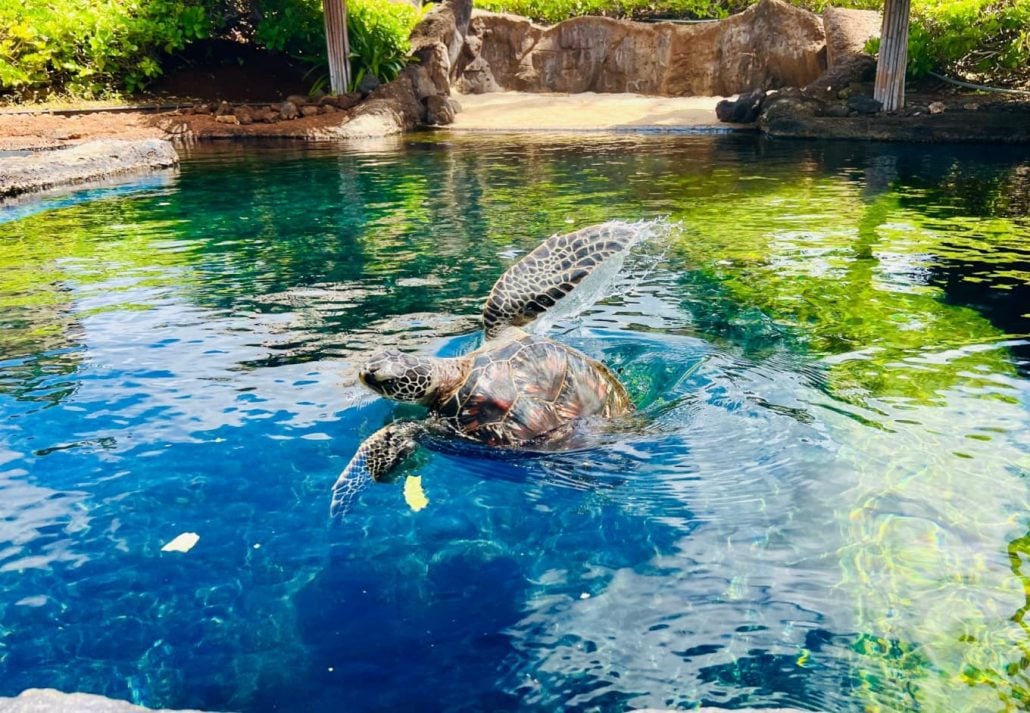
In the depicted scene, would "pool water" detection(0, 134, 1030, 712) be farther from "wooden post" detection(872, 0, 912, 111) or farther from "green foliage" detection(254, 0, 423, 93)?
"green foliage" detection(254, 0, 423, 93)

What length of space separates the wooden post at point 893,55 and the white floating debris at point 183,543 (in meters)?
16.0

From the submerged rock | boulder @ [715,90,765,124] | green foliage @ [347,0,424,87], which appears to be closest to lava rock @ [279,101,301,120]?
green foliage @ [347,0,424,87]

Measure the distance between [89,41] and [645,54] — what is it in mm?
14716

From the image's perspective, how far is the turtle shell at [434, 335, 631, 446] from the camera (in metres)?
4.03

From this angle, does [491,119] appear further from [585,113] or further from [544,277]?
[544,277]

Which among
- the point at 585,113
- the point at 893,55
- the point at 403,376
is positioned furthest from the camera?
the point at 585,113

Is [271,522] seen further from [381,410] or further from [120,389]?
[120,389]

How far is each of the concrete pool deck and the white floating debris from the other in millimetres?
16679

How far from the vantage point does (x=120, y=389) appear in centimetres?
479

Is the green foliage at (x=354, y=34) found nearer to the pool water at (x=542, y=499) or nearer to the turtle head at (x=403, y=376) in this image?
the pool water at (x=542, y=499)

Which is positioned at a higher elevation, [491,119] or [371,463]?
[491,119]

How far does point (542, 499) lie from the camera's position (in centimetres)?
360

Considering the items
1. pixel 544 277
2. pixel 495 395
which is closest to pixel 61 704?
pixel 495 395

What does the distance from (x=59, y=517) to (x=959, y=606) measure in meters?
3.67
